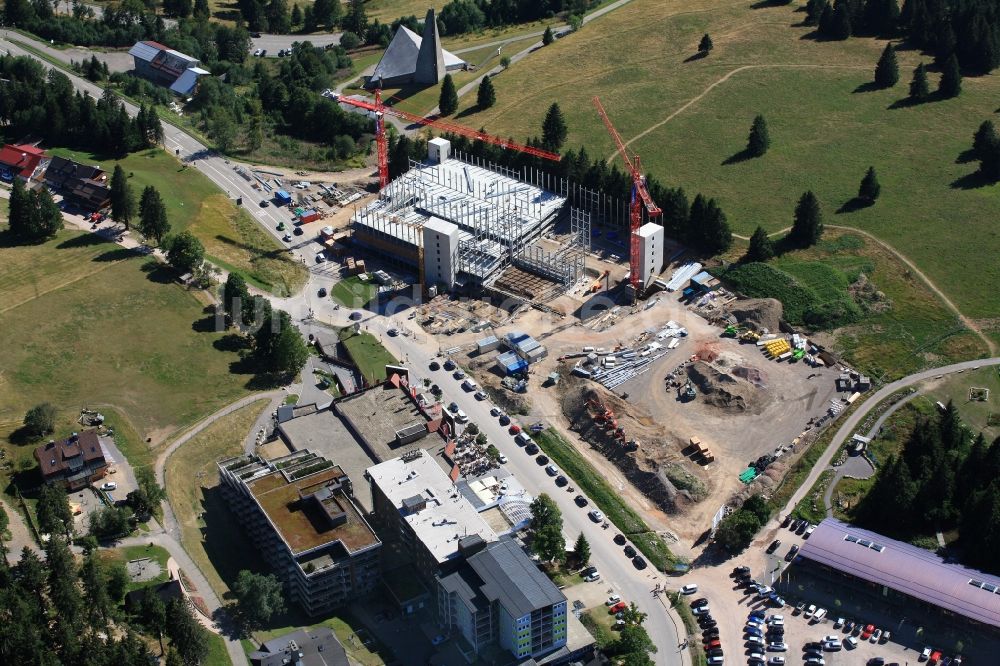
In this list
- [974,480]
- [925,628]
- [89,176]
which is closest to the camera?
[925,628]

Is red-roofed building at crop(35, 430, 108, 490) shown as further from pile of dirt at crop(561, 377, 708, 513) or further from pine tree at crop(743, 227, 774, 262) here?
pine tree at crop(743, 227, 774, 262)

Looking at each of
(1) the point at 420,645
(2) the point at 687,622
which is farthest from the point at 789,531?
(1) the point at 420,645

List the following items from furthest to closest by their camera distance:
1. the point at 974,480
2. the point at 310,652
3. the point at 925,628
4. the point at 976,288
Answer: the point at 976,288
the point at 974,480
the point at 925,628
the point at 310,652

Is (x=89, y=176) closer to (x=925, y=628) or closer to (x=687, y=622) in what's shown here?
(x=687, y=622)

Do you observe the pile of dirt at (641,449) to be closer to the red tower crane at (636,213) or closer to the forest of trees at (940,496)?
the forest of trees at (940,496)

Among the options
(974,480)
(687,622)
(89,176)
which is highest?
(89,176)

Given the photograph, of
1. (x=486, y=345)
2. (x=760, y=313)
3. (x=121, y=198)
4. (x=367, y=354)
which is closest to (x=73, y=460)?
(x=367, y=354)
